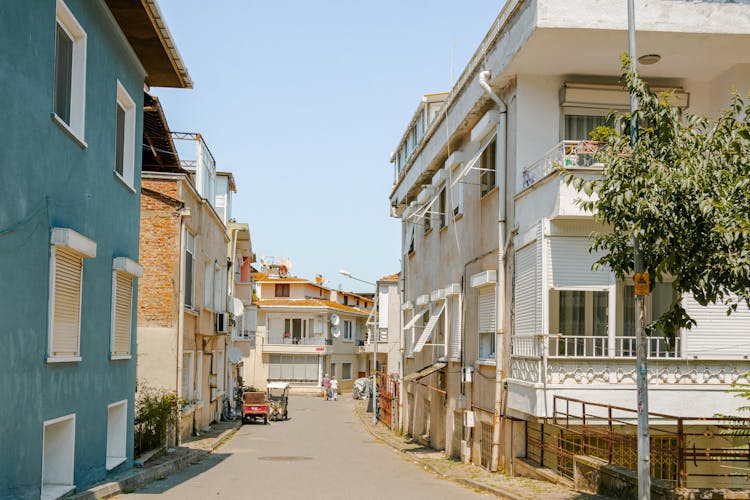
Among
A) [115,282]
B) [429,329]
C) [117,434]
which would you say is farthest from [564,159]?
[429,329]

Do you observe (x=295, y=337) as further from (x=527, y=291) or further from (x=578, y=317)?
(x=578, y=317)

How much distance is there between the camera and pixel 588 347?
1650 centimetres

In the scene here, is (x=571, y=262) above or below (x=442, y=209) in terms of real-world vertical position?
below

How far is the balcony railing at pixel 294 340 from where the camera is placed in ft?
238

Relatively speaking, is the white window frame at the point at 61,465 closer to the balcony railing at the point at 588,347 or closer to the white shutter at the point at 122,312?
the white shutter at the point at 122,312

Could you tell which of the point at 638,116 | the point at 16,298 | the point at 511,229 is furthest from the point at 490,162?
the point at 16,298

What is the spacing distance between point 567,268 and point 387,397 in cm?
2517

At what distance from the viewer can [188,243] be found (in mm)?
26656

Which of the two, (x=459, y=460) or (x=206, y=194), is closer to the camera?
(x=459, y=460)

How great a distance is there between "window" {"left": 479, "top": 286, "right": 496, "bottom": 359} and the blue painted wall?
8681mm

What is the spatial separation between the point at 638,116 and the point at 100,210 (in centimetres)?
799

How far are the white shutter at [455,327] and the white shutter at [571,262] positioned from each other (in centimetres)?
767

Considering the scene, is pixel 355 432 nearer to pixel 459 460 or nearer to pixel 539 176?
pixel 459 460

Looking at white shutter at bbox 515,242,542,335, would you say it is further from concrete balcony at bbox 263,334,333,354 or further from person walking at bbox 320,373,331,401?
concrete balcony at bbox 263,334,333,354
